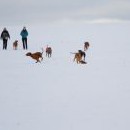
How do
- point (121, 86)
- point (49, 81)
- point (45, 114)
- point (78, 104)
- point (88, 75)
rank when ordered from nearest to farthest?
point (45, 114) → point (78, 104) → point (121, 86) → point (49, 81) → point (88, 75)

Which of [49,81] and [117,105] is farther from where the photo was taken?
[49,81]

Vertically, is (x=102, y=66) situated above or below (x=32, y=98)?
above

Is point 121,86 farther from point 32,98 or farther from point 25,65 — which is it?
point 25,65

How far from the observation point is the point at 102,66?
15164mm

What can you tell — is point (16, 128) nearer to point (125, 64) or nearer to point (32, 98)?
point (32, 98)

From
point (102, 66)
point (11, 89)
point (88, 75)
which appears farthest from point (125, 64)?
point (11, 89)

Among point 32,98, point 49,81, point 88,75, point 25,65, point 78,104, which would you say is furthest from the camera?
point 25,65

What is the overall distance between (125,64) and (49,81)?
4.46 meters

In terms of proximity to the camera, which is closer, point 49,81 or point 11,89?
point 11,89

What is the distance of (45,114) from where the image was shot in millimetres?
8812

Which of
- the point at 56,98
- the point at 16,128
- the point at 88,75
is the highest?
the point at 88,75

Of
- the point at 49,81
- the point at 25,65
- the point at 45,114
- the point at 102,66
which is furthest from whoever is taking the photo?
the point at 25,65

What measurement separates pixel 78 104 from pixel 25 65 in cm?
717

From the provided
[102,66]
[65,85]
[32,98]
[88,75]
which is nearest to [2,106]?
[32,98]
